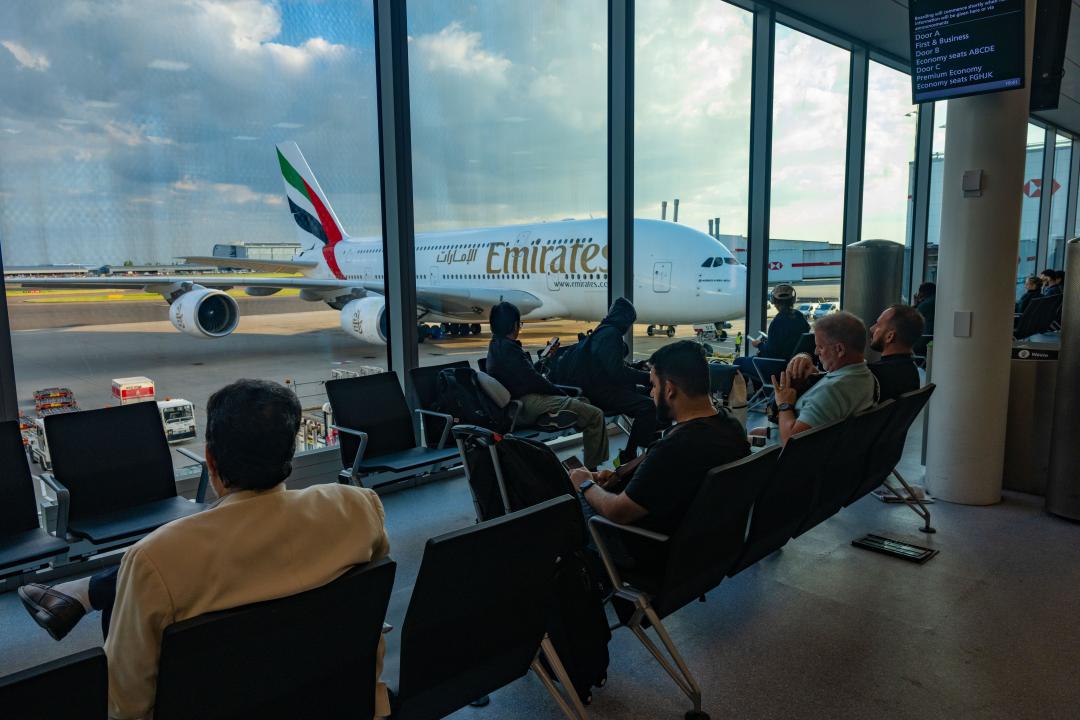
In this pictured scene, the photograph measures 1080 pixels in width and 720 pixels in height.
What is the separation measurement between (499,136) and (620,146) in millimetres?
1044

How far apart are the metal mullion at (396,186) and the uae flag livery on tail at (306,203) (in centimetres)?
36

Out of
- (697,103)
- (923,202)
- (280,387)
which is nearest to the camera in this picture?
(280,387)

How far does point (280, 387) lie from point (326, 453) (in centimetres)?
319

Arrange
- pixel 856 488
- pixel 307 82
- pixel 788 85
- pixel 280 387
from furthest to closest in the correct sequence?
pixel 788 85, pixel 307 82, pixel 856 488, pixel 280 387

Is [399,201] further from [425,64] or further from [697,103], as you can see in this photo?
[697,103]

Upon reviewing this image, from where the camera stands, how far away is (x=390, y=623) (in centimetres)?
207

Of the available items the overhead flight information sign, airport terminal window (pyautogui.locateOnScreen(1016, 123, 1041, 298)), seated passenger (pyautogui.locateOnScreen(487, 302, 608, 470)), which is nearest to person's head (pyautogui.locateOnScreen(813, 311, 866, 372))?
seated passenger (pyautogui.locateOnScreen(487, 302, 608, 470))

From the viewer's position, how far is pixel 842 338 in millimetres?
3293

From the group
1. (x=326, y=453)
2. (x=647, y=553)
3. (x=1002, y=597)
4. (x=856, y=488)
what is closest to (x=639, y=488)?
(x=647, y=553)

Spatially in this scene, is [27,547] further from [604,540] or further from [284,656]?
[604,540]

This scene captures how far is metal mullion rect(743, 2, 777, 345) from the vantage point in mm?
6859

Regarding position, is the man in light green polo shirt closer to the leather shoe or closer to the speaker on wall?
the leather shoe

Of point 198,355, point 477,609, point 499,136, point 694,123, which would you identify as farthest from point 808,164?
point 477,609

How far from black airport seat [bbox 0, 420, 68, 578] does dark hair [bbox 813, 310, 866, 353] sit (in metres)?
3.33
